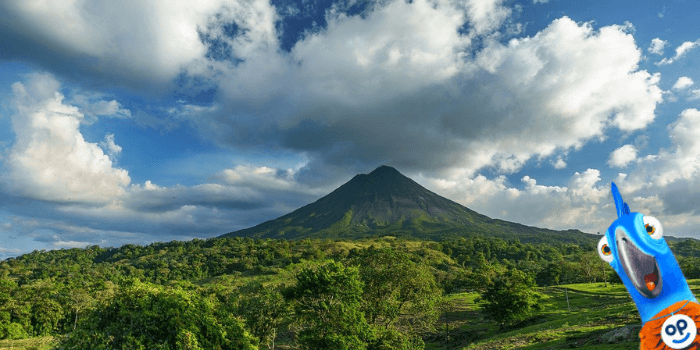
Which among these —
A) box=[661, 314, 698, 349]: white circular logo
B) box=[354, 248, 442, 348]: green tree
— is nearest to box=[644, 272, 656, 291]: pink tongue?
box=[661, 314, 698, 349]: white circular logo

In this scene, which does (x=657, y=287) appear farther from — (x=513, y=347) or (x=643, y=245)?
(x=513, y=347)

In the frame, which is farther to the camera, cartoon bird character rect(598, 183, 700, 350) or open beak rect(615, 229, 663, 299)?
open beak rect(615, 229, 663, 299)

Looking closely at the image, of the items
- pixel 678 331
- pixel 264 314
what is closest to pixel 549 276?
pixel 264 314

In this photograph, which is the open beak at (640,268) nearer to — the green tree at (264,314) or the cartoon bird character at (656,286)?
the cartoon bird character at (656,286)

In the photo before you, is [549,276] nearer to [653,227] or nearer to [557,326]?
[557,326]

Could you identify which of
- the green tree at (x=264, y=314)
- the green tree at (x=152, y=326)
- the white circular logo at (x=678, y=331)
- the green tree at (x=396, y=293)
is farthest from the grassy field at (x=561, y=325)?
the green tree at (x=152, y=326)

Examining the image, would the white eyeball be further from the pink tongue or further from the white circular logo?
the white circular logo
